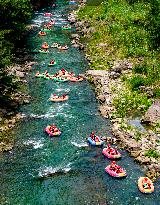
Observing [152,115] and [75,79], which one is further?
[75,79]

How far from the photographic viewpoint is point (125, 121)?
38.4 m

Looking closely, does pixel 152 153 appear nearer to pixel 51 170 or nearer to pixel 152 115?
pixel 152 115

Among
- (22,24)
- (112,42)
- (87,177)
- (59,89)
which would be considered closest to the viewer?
(87,177)

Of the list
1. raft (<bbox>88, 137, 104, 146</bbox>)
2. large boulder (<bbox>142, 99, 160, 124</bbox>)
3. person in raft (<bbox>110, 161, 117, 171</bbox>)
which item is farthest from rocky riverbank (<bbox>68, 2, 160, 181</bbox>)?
person in raft (<bbox>110, 161, 117, 171</bbox>)

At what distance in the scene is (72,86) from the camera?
4647 cm

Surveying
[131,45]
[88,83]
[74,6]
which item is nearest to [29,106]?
[88,83]

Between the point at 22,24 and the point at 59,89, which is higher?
the point at 22,24

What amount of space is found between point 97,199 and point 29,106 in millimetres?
15333

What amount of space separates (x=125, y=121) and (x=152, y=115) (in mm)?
2564

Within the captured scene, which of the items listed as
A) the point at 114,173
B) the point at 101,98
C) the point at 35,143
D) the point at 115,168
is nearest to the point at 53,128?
the point at 35,143

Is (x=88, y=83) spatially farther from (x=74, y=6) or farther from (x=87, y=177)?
(x=74, y=6)

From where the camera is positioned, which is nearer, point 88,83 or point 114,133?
point 114,133

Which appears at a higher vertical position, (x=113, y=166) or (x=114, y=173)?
(x=113, y=166)

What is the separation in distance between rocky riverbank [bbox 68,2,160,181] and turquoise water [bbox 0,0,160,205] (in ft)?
2.65
